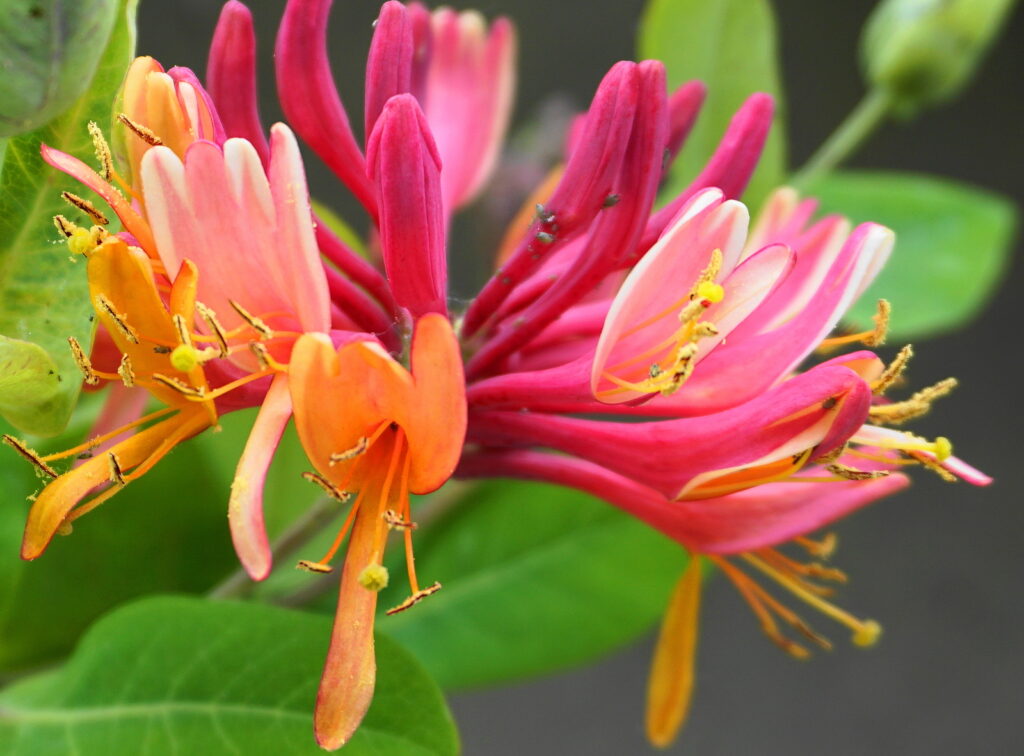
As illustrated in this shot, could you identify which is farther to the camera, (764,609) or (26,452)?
(764,609)

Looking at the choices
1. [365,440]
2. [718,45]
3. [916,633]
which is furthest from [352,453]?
[916,633]

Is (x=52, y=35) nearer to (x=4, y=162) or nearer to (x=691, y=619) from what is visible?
(x=4, y=162)

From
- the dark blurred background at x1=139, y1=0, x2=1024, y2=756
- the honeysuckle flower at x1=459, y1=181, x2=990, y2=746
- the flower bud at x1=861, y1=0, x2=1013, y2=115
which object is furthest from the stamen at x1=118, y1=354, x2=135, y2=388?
the dark blurred background at x1=139, y1=0, x2=1024, y2=756

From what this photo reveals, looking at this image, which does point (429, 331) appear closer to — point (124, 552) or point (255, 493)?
point (255, 493)

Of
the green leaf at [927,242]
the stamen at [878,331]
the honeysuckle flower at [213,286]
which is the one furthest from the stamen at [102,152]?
the green leaf at [927,242]

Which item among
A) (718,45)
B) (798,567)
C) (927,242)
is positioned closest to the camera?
(798,567)

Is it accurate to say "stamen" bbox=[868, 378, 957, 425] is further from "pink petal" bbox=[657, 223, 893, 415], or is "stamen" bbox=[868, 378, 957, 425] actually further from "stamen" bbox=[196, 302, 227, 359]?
"stamen" bbox=[196, 302, 227, 359]
